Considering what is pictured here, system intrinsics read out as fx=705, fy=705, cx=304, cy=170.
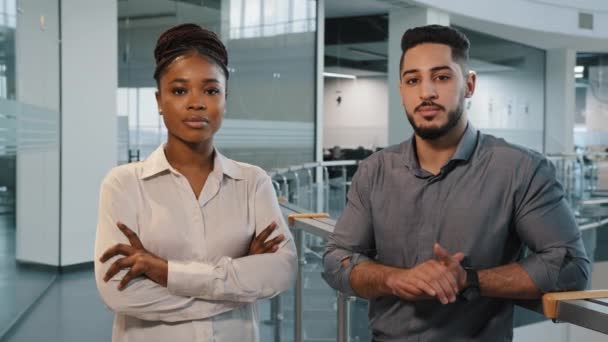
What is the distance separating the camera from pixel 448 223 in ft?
5.32

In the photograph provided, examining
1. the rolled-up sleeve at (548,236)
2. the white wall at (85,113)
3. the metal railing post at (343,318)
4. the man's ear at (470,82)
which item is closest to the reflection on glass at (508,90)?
the white wall at (85,113)

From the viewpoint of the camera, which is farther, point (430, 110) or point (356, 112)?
point (356, 112)

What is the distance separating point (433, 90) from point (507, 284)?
1.58 ft

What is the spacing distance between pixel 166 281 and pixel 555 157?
1141 cm

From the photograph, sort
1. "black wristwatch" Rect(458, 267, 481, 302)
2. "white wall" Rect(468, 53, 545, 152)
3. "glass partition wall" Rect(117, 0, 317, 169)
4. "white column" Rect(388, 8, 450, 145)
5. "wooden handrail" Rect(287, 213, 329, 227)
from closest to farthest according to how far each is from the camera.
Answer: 1. "black wristwatch" Rect(458, 267, 481, 302)
2. "wooden handrail" Rect(287, 213, 329, 227)
3. "glass partition wall" Rect(117, 0, 317, 169)
4. "white column" Rect(388, 8, 450, 145)
5. "white wall" Rect(468, 53, 545, 152)

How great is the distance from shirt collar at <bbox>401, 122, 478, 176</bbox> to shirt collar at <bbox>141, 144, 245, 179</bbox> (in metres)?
0.42

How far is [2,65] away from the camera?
15.9 feet

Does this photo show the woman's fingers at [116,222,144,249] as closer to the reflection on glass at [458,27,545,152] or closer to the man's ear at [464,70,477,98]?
the man's ear at [464,70,477,98]

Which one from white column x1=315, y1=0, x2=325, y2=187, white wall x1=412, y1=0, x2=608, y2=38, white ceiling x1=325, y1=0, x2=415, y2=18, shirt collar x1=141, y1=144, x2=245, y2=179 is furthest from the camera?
white wall x1=412, y1=0, x2=608, y2=38

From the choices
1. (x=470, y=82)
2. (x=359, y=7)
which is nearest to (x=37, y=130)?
(x=470, y=82)

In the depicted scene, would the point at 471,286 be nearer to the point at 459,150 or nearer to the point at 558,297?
the point at 558,297

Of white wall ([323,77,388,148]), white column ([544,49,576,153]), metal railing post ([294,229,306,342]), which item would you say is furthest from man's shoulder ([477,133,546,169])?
white column ([544,49,576,153])

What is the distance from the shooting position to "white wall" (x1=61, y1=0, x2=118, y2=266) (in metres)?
6.74

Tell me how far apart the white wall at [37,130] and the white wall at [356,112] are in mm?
9078
